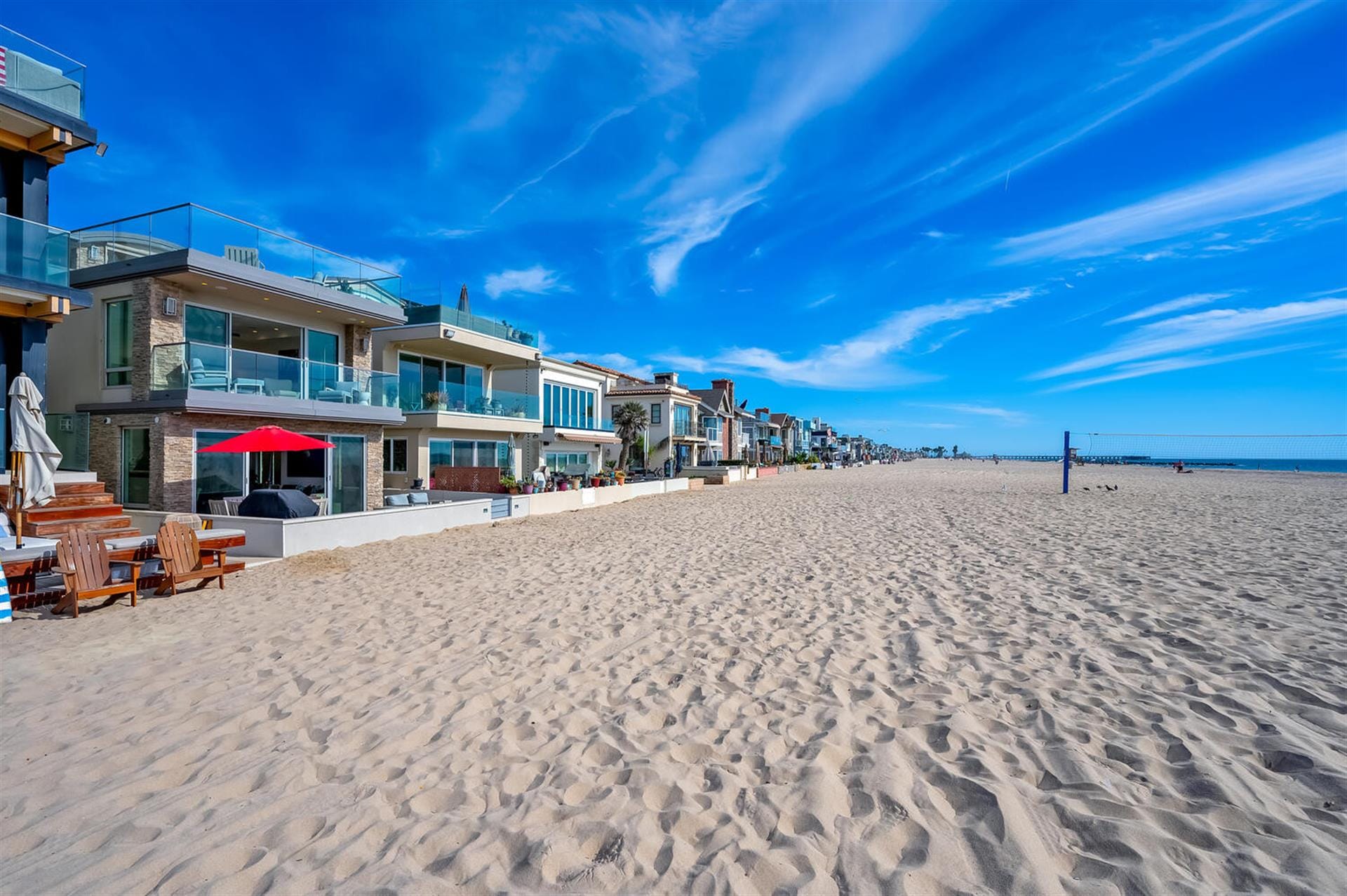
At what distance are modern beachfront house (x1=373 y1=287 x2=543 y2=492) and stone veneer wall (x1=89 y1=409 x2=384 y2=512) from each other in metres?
4.39

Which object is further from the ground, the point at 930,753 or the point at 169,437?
the point at 169,437

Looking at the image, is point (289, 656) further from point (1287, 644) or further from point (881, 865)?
point (1287, 644)

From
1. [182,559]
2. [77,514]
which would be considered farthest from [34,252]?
[182,559]

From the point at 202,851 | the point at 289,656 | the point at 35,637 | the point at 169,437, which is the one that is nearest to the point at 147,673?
the point at 289,656

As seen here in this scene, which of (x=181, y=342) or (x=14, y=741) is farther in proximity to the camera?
(x=181, y=342)

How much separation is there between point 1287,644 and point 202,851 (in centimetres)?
805

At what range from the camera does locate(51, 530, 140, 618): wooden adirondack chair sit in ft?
22.6

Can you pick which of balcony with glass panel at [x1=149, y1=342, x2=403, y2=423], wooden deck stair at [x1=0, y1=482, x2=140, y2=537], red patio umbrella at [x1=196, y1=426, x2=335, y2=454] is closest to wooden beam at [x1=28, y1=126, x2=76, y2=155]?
balcony with glass panel at [x1=149, y1=342, x2=403, y2=423]

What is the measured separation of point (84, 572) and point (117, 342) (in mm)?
8519

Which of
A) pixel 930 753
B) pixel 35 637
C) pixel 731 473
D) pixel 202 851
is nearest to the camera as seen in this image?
pixel 202 851

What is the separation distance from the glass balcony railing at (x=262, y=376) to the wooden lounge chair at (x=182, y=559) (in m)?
5.51

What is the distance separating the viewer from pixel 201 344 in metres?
12.2

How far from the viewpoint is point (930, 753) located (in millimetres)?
3561

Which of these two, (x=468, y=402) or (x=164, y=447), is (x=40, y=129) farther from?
(x=468, y=402)
